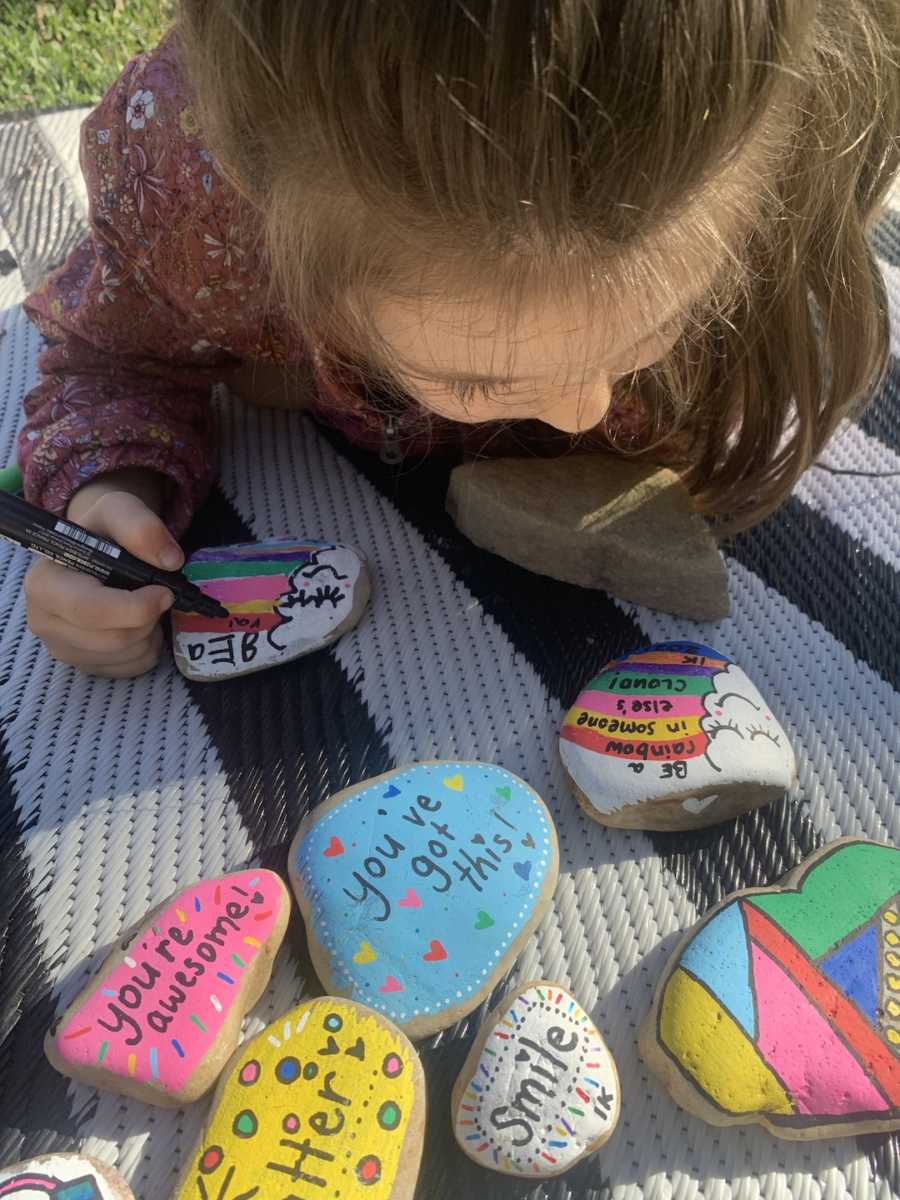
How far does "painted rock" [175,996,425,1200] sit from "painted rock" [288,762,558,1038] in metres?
0.03

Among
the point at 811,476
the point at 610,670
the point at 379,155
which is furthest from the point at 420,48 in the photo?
the point at 811,476

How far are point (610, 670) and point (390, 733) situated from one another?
6.0 inches

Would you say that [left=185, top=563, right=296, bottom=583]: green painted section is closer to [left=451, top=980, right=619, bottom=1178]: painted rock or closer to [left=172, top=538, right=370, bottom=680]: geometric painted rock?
[left=172, top=538, right=370, bottom=680]: geometric painted rock

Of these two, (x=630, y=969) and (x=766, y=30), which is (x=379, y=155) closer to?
(x=766, y=30)

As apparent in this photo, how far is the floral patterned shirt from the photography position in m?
0.69

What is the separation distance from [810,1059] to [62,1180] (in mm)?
358

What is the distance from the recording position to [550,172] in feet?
1.16

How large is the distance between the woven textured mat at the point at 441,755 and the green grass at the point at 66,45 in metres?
1.30

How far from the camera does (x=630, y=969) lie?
1.74 feet

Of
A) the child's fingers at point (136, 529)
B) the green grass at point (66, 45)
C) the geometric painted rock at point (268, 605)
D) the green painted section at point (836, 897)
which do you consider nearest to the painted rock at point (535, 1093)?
the green painted section at point (836, 897)

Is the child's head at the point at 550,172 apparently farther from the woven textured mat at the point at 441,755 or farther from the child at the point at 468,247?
the woven textured mat at the point at 441,755

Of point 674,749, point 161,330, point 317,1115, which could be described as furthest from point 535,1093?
point 161,330

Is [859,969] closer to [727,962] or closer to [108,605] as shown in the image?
[727,962]

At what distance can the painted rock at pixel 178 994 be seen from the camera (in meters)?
0.47
